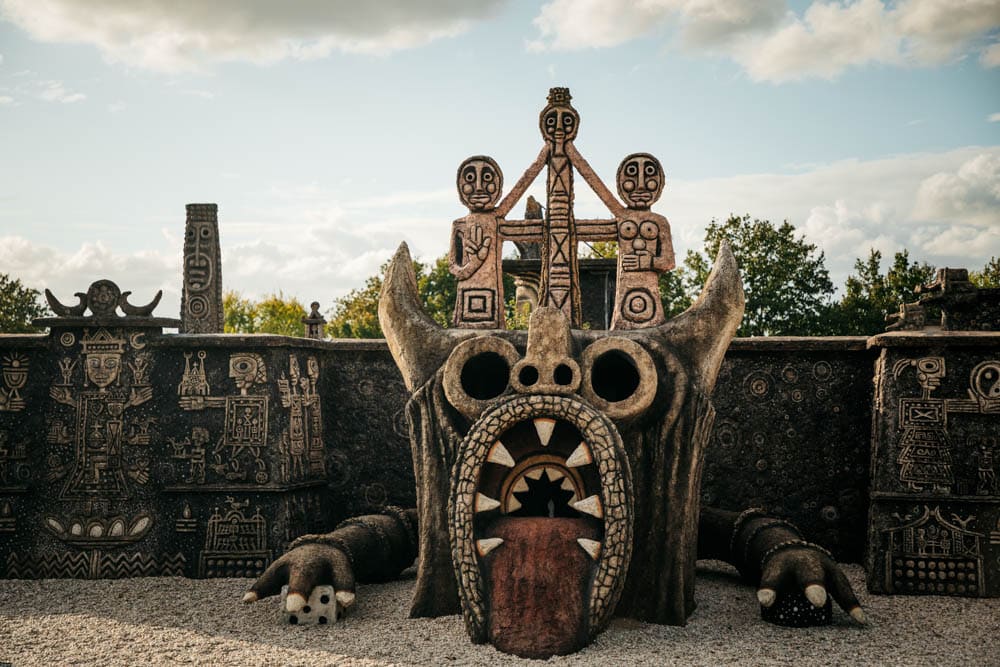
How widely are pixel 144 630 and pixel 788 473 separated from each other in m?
5.14

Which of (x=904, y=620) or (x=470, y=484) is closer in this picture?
(x=470, y=484)

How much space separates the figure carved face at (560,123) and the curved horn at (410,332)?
4.61 feet

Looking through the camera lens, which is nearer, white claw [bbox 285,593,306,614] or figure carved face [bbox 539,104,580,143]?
white claw [bbox 285,593,306,614]

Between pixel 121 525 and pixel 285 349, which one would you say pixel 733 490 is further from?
pixel 121 525

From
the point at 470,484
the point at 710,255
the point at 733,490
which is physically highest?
the point at 710,255

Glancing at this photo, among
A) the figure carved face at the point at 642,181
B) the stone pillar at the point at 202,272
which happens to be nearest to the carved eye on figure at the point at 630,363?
the figure carved face at the point at 642,181

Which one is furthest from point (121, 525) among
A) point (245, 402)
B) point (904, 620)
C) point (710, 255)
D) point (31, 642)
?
point (710, 255)

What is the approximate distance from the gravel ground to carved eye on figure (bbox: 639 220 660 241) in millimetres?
2562

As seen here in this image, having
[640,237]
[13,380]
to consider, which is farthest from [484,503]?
[13,380]

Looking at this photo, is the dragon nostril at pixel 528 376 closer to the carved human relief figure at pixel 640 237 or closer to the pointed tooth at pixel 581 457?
the pointed tooth at pixel 581 457

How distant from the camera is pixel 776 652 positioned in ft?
16.6

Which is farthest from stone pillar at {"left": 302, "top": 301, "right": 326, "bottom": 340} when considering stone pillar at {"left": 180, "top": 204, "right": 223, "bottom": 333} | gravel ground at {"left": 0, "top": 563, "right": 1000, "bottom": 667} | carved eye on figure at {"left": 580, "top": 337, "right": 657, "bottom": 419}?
carved eye on figure at {"left": 580, "top": 337, "right": 657, "bottom": 419}

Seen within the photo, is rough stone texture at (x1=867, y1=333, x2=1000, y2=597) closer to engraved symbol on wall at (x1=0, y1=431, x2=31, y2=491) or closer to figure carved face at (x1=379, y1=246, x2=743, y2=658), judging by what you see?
figure carved face at (x1=379, y1=246, x2=743, y2=658)

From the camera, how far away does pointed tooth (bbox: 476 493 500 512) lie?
201 inches
